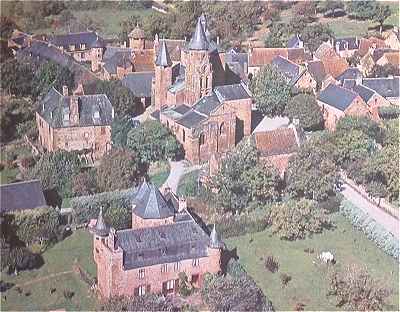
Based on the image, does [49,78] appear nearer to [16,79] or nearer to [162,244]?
[16,79]

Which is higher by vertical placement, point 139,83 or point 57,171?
point 139,83

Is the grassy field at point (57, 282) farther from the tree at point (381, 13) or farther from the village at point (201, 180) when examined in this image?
the tree at point (381, 13)

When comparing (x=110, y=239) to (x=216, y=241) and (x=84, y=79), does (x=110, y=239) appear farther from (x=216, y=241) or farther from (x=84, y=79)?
(x=84, y=79)

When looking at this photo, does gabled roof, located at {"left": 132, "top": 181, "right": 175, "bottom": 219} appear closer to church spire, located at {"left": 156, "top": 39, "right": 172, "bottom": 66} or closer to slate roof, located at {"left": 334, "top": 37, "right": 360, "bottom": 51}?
church spire, located at {"left": 156, "top": 39, "right": 172, "bottom": 66}

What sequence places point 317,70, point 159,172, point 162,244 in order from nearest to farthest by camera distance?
point 162,244
point 159,172
point 317,70

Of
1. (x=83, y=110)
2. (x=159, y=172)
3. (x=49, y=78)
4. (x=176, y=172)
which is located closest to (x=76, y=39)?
(x=49, y=78)

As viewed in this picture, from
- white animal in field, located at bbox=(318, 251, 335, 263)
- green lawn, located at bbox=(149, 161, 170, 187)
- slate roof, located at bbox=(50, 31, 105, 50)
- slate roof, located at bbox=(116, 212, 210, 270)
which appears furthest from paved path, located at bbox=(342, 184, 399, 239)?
slate roof, located at bbox=(50, 31, 105, 50)

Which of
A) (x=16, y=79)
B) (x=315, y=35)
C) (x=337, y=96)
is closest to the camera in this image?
(x=337, y=96)

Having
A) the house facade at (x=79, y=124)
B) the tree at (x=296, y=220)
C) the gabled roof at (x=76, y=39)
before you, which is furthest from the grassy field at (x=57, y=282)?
the gabled roof at (x=76, y=39)
